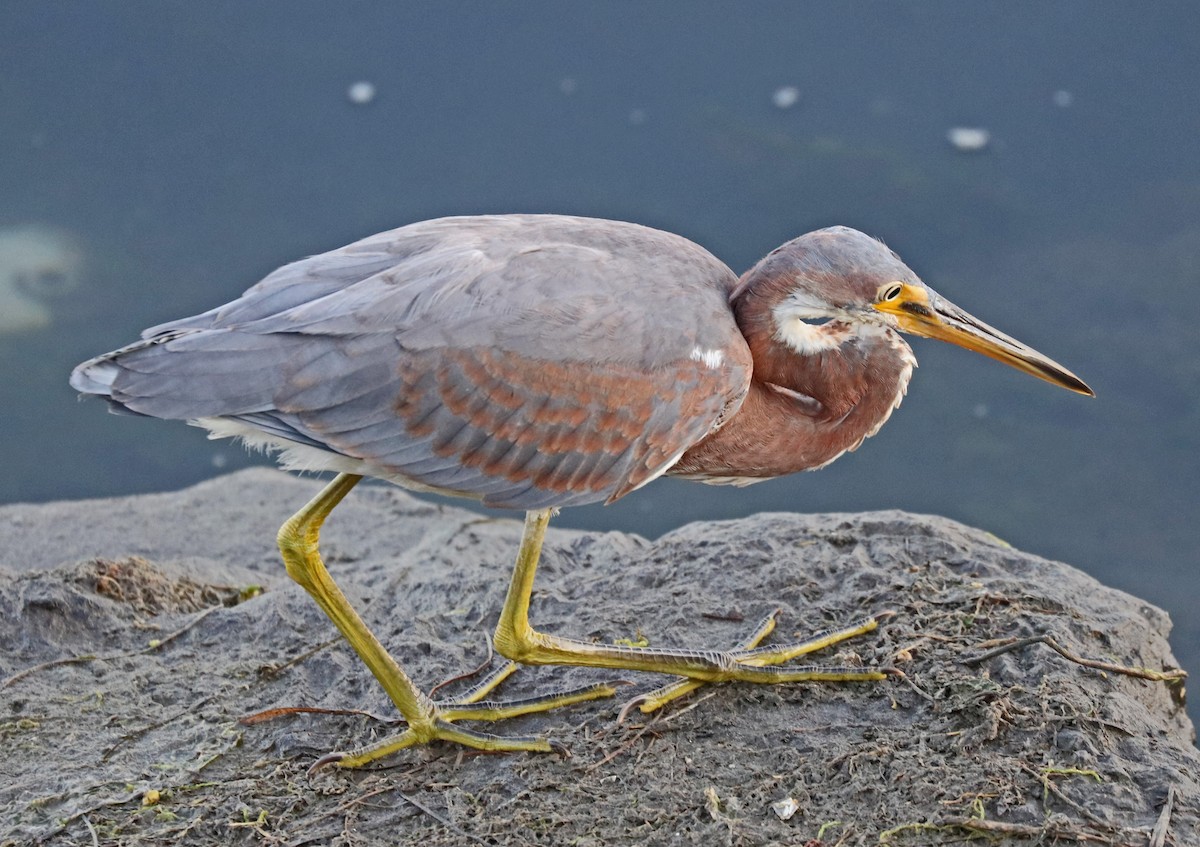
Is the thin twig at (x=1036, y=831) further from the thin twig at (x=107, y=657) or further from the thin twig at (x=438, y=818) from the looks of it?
the thin twig at (x=107, y=657)

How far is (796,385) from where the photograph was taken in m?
3.80

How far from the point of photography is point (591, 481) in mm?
3602

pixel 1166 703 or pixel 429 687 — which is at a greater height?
pixel 429 687

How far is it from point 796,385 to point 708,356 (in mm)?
390

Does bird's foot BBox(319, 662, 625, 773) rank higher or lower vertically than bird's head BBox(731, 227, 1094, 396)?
lower

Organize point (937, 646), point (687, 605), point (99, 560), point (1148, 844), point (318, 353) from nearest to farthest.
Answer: point (1148, 844), point (318, 353), point (937, 646), point (687, 605), point (99, 560)

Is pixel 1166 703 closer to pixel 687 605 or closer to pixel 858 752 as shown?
pixel 858 752

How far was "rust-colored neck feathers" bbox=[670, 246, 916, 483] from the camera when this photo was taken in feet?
12.0

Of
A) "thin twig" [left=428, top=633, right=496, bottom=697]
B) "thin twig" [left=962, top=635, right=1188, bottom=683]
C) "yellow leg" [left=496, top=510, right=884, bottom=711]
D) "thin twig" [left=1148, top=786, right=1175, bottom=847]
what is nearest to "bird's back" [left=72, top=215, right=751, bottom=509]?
"yellow leg" [left=496, top=510, right=884, bottom=711]

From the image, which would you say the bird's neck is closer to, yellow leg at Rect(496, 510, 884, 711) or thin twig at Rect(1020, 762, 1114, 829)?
yellow leg at Rect(496, 510, 884, 711)

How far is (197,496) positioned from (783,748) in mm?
3818

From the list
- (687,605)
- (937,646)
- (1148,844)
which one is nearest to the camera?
(1148,844)

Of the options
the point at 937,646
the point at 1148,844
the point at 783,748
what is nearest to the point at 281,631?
the point at 783,748

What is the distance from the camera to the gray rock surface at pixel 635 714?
335cm
